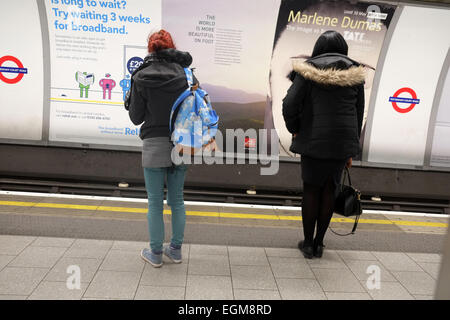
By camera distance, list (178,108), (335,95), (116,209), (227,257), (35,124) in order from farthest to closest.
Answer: (35,124), (116,209), (227,257), (335,95), (178,108)

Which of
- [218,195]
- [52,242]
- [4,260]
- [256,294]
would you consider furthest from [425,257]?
[4,260]

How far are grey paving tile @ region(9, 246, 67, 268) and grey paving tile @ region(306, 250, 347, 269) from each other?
198 centimetres

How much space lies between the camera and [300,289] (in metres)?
2.32

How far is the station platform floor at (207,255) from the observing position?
2.22m

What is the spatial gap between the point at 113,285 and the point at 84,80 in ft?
8.47

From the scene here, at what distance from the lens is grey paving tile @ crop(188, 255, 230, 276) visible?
244 cm

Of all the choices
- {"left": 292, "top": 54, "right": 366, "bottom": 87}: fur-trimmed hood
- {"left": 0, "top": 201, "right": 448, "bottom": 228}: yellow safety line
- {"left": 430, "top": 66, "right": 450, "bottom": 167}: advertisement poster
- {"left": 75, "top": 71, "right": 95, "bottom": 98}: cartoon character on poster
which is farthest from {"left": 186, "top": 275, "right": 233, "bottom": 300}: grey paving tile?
{"left": 430, "top": 66, "right": 450, "bottom": 167}: advertisement poster

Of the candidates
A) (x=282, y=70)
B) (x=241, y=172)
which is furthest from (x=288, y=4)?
(x=241, y=172)

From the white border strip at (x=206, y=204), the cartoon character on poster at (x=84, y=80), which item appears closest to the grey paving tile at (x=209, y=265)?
the white border strip at (x=206, y=204)

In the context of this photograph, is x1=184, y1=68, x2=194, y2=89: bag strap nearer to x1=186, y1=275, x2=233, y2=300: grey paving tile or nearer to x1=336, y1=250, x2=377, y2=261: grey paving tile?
x1=186, y1=275, x2=233, y2=300: grey paving tile

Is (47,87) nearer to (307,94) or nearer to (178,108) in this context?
(178,108)

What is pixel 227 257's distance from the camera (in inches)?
106

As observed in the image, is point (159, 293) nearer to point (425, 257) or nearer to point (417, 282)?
point (417, 282)

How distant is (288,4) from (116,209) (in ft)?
9.57
